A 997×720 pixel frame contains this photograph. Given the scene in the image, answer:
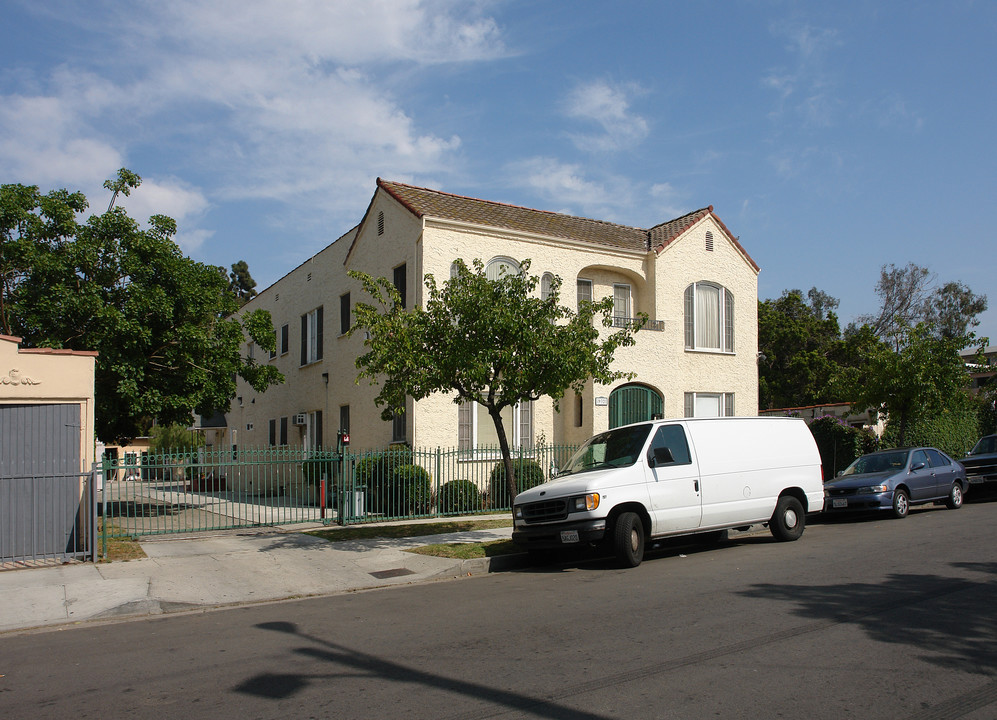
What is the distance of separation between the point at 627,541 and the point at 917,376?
1321 cm

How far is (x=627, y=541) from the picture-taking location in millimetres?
10555

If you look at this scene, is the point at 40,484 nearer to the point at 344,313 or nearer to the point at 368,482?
the point at 368,482

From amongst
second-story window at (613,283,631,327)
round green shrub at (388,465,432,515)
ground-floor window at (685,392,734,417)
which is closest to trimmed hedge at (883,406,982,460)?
ground-floor window at (685,392,734,417)

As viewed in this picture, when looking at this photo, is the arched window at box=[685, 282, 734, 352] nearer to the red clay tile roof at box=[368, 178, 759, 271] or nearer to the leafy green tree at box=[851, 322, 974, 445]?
the red clay tile roof at box=[368, 178, 759, 271]

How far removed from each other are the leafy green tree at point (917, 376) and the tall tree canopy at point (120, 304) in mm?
16766

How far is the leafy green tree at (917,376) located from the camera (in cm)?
2020

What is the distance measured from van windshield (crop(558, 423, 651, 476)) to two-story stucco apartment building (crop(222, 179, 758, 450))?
6.24 meters

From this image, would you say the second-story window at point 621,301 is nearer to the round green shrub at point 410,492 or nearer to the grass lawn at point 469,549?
the round green shrub at point 410,492

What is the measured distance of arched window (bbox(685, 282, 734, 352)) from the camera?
2197 centimetres

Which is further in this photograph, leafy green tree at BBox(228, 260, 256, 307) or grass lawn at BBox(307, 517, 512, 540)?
leafy green tree at BBox(228, 260, 256, 307)

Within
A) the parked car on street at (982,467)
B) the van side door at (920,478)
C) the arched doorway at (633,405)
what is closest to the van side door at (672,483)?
the van side door at (920,478)

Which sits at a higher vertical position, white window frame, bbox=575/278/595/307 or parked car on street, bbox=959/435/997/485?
white window frame, bbox=575/278/595/307

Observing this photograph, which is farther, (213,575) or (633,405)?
(633,405)

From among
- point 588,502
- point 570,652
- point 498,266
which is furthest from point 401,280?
point 570,652
